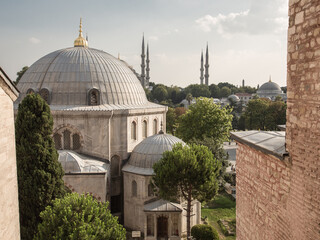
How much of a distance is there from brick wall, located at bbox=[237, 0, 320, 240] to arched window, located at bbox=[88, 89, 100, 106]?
1434 centimetres

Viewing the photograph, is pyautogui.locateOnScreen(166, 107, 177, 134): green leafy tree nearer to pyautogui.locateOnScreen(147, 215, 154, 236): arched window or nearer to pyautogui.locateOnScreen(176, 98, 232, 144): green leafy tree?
pyautogui.locateOnScreen(176, 98, 232, 144): green leafy tree

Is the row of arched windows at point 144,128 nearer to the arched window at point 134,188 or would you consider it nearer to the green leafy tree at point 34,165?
the arched window at point 134,188

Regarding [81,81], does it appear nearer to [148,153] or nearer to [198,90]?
[148,153]

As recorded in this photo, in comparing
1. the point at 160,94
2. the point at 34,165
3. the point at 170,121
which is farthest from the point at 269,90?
the point at 34,165

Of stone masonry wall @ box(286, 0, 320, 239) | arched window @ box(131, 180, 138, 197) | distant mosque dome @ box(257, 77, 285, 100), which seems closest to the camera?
stone masonry wall @ box(286, 0, 320, 239)

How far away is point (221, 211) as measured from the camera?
63.0 ft

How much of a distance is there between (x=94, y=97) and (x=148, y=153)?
16.7 ft

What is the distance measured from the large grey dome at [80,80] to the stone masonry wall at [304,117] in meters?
15.1

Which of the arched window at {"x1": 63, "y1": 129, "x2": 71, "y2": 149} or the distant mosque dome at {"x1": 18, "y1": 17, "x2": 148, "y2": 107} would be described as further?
the distant mosque dome at {"x1": 18, "y1": 17, "x2": 148, "y2": 107}

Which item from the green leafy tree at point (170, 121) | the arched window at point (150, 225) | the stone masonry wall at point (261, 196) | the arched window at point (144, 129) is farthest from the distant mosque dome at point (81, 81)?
the green leafy tree at point (170, 121)

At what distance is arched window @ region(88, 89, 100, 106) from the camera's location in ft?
61.7

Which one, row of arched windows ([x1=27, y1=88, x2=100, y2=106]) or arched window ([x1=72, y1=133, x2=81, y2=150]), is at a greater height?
row of arched windows ([x1=27, y1=88, x2=100, y2=106])

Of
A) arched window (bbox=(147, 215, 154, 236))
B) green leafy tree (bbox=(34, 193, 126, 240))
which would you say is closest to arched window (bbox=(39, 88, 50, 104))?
arched window (bbox=(147, 215, 154, 236))

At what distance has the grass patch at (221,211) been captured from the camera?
672 inches
